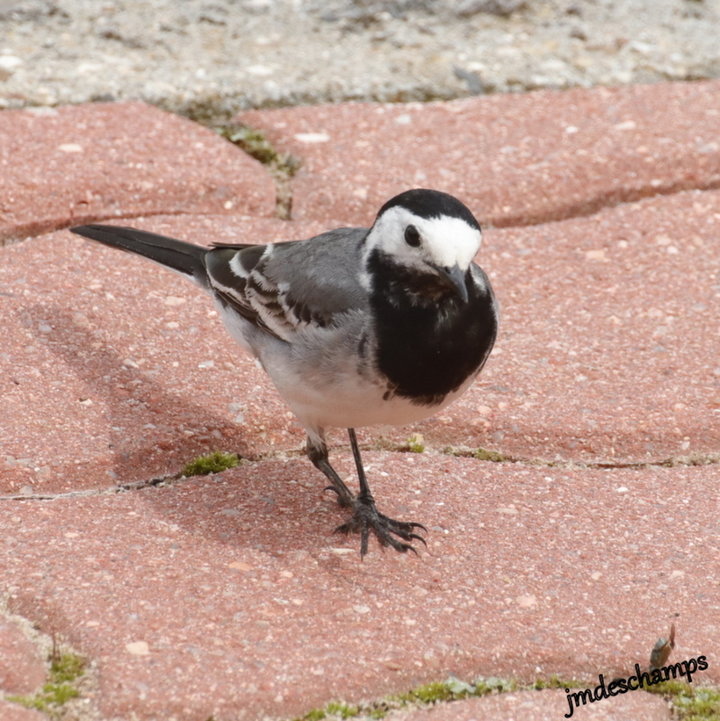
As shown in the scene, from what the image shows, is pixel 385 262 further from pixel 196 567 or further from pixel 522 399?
pixel 196 567

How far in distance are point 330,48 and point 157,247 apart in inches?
45.1

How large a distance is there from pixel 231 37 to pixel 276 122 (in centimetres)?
44

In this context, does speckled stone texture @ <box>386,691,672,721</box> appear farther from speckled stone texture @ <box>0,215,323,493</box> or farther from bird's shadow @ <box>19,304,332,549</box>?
speckled stone texture @ <box>0,215,323,493</box>

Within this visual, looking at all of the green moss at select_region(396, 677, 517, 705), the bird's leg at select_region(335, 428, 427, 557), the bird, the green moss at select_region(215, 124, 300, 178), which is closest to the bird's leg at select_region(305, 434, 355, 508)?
the bird

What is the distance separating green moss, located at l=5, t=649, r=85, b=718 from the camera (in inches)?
79.0

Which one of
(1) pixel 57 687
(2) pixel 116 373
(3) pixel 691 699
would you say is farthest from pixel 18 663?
(2) pixel 116 373

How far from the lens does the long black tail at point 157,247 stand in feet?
11.7

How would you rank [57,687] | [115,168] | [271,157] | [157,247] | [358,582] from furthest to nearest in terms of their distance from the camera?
[271,157], [115,168], [157,247], [358,582], [57,687]

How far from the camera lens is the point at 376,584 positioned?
8.49ft

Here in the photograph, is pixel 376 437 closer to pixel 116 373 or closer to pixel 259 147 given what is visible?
pixel 116 373

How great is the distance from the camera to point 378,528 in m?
2.80

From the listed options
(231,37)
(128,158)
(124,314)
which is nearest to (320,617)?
(124,314)

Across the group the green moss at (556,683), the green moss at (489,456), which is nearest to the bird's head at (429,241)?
the green moss at (489,456)

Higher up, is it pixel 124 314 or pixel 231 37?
pixel 231 37
